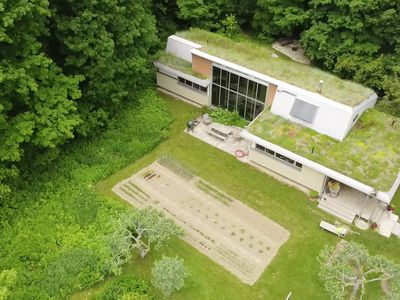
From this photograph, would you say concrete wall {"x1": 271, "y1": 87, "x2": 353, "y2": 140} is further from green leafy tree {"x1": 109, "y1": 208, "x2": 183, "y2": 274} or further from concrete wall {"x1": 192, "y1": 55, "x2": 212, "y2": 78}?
green leafy tree {"x1": 109, "y1": 208, "x2": 183, "y2": 274}

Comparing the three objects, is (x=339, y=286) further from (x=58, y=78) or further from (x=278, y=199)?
(x=58, y=78)

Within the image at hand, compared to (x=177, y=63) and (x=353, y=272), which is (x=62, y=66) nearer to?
(x=177, y=63)

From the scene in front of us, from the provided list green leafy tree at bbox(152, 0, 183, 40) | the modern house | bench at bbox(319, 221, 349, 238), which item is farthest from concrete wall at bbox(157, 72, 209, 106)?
bench at bbox(319, 221, 349, 238)

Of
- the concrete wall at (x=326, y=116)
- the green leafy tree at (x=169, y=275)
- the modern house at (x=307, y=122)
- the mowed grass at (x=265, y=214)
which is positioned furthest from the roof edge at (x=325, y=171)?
the green leafy tree at (x=169, y=275)

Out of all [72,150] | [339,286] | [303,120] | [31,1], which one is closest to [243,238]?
[339,286]

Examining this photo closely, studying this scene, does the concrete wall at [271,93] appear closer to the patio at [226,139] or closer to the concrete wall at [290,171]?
the patio at [226,139]
